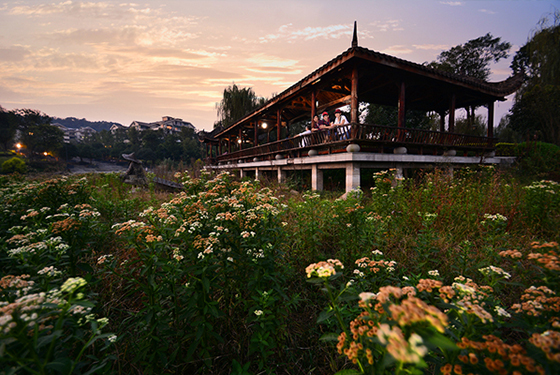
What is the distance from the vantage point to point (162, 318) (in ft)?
5.34

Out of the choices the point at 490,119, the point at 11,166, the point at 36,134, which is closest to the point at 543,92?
the point at 490,119

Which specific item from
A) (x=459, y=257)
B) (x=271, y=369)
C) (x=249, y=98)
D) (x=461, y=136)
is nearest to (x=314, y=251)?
(x=271, y=369)

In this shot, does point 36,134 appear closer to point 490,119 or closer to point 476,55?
point 490,119

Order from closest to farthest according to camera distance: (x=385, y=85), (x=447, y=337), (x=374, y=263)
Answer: (x=447, y=337) < (x=374, y=263) < (x=385, y=85)

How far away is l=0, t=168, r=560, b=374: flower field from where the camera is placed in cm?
88

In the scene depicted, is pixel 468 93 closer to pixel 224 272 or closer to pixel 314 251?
pixel 314 251

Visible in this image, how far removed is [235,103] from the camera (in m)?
23.0

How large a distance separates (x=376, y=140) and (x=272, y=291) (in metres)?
6.36

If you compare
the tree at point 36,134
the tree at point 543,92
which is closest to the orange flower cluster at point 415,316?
the tree at point 543,92

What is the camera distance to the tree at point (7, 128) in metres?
35.8

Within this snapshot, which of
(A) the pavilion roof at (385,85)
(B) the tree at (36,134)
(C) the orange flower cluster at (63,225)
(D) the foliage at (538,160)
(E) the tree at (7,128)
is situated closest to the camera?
(C) the orange flower cluster at (63,225)

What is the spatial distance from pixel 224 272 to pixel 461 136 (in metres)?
11.5

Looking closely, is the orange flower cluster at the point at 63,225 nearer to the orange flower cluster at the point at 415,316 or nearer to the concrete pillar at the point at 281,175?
the orange flower cluster at the point at 415,316

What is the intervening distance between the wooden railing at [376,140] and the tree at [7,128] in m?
52.8
